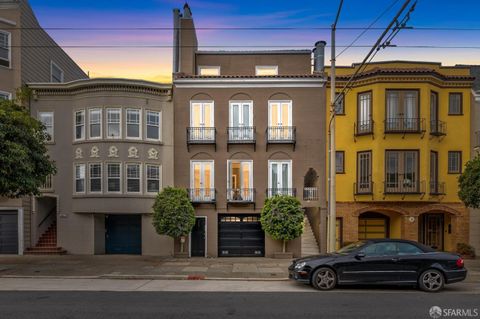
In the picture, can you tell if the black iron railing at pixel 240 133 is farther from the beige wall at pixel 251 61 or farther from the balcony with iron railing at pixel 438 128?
the balcony with iron railing at pixel 438 128

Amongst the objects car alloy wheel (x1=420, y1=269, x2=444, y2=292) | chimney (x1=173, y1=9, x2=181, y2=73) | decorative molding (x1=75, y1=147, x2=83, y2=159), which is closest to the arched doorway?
car alloy wheel (x1=420, y1=269, x2=444, y2=292)

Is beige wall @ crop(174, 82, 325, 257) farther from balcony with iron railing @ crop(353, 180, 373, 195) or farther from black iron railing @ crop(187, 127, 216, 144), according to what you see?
balcony with iron railing @ crop(353, 180, 373, 195)

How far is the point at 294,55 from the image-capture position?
77.2ft

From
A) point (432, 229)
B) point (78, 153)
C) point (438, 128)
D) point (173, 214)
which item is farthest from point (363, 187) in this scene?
point (78, 153)

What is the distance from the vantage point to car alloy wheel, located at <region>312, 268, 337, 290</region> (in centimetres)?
1160

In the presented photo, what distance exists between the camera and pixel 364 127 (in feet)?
69.6

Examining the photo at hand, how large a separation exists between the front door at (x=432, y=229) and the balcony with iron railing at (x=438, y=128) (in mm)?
4764

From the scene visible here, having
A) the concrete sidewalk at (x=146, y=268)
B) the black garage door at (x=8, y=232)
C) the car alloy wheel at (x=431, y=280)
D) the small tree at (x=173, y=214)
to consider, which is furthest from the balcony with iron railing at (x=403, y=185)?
the black garage door at (x=8, y=232)

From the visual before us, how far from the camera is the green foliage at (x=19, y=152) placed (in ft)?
45.7

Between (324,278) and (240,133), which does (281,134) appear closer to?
(240,133)

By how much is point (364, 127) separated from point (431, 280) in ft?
36.2

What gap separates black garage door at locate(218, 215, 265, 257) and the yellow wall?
15.7 ft

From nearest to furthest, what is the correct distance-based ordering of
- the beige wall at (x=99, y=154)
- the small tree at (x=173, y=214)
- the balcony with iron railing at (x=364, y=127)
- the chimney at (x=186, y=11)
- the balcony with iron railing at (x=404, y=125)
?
the small tree at (x=173, y=214), the beige wall at (x=99, y=154), the balcony with iron railing at (x=404, y=125), the balcony with iron railing at (x=364, y=127), the chimney at (x=186, y=11)

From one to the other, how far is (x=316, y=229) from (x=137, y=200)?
9.53 m
